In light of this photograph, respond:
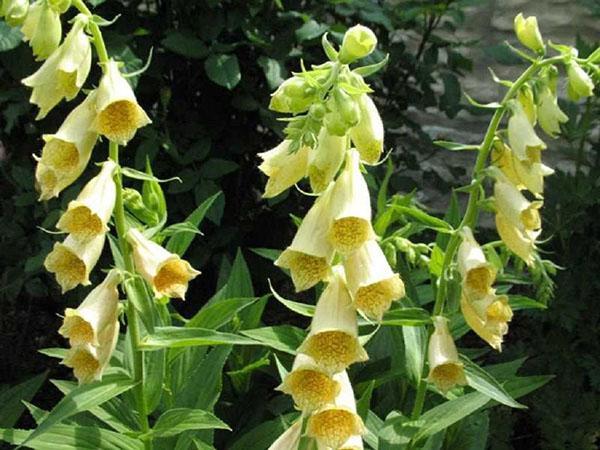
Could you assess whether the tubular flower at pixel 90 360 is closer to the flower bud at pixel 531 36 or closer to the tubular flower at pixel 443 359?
the tubular flower at pixel 443 359

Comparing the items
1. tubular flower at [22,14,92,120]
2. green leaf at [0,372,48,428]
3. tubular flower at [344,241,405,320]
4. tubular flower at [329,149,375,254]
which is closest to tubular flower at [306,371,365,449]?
tubular flower at [344,241,405,320]

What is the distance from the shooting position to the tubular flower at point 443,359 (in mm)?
1987

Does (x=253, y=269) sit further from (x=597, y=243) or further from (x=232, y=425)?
(x=597, y=243)

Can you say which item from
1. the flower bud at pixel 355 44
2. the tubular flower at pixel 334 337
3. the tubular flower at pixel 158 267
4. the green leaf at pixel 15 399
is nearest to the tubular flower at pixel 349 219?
the tubular flower at pixel 334 337

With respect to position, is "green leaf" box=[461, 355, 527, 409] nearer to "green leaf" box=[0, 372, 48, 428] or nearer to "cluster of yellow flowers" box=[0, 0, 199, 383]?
"cluster of yellow flowers" box=[0, 0, 199, 383]

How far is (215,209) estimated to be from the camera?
9.97 ft

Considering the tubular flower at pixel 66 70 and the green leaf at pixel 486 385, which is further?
the green leaf at pixel 486 385

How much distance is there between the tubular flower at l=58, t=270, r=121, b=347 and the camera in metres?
1.94

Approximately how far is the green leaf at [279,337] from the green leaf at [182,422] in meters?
0.20

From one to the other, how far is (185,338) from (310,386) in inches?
16.1

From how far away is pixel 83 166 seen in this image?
1922mm

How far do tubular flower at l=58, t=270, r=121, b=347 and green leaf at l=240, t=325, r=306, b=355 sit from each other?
33 centimetres

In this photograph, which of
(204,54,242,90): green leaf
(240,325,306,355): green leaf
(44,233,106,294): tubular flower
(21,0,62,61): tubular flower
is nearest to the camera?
(21,0,62,61): tubular flower

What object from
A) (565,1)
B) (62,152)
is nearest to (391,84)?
(565,1)
